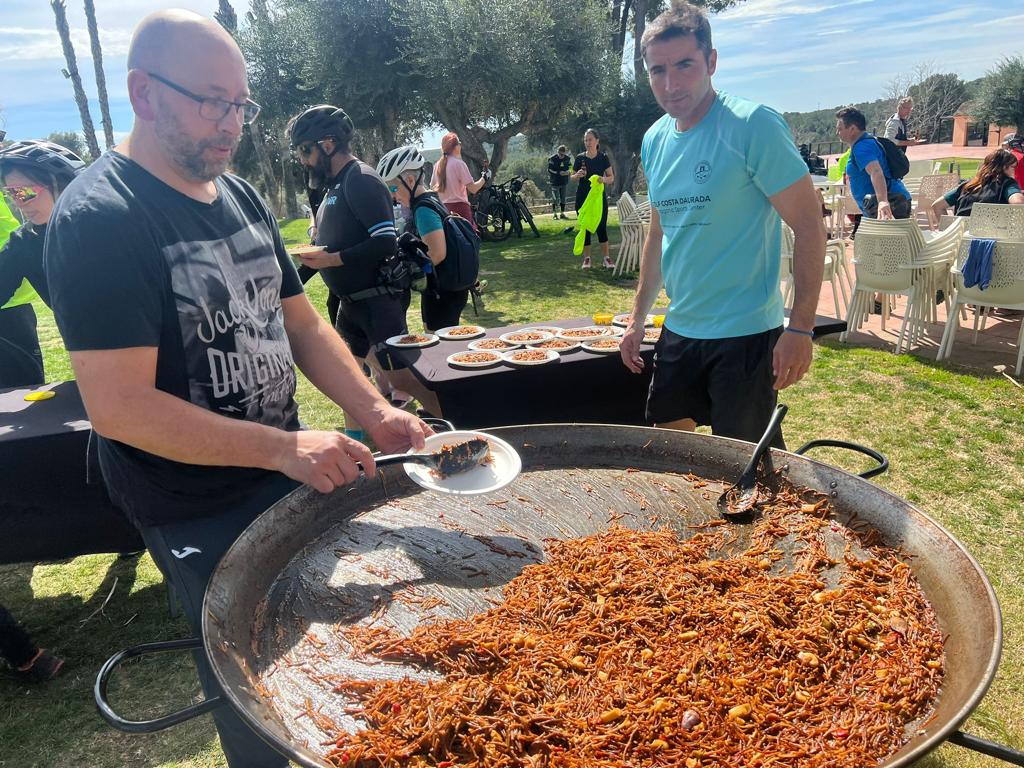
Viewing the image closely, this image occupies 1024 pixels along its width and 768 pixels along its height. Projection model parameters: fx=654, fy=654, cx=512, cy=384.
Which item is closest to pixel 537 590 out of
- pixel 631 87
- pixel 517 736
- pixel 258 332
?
pixel 517 736

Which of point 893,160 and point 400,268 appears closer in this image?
point 400,268

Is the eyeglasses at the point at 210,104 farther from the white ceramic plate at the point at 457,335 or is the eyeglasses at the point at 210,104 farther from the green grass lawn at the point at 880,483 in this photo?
the white ceramic plate at the point at 457,335

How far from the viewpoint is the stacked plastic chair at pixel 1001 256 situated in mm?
5414

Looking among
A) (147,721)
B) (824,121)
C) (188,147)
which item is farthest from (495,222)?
(824,121)

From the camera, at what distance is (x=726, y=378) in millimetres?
2668

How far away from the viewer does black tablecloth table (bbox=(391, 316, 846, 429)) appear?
337cm

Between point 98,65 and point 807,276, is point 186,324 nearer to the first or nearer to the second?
point 807,276

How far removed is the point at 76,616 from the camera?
132 inches

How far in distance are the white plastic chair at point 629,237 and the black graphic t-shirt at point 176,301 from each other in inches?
349

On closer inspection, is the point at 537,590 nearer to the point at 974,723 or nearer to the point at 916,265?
the point at 974,723

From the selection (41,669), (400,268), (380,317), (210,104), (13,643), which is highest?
(210,104)

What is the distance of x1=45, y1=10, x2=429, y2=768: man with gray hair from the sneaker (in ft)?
5.21

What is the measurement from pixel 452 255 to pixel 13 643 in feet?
10.8

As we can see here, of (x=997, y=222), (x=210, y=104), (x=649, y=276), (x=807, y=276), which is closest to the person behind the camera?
(x=210, y=104)
